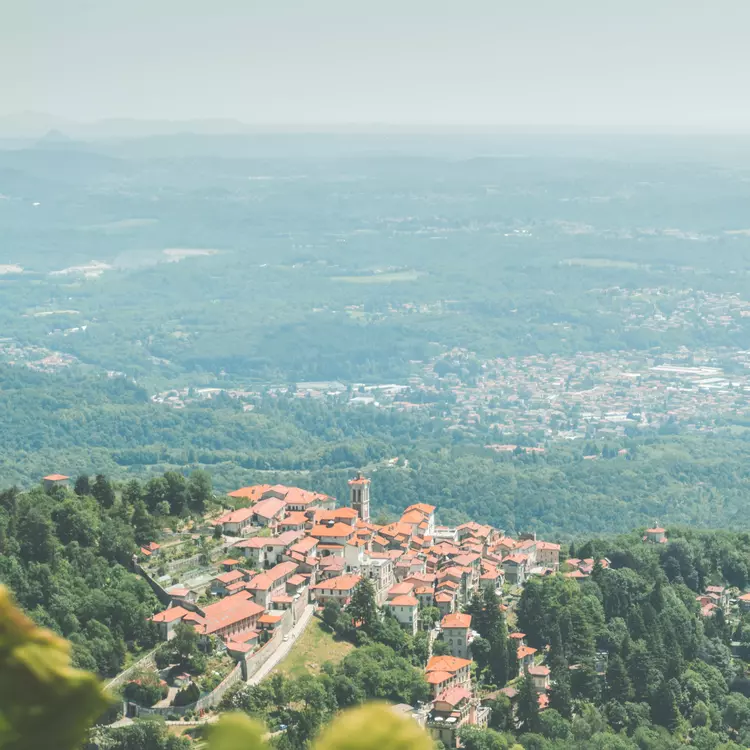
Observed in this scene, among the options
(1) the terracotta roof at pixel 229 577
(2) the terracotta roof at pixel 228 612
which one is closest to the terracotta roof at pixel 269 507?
(1) the terracotta roof at pixel 229 577

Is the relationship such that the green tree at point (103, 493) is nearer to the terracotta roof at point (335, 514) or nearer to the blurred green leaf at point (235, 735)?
the terracotta roof at point (335, 514)

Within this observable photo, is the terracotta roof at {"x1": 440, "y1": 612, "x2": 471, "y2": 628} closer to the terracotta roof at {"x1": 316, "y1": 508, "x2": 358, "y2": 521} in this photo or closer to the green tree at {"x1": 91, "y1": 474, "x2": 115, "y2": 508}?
the terracotta roof at {"x1": 316, "y1": 508, "x2": 358, "y2": 521}

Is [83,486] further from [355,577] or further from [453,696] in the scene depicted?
[453,696]

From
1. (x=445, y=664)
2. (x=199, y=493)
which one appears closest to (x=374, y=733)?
(x=445, y=664)

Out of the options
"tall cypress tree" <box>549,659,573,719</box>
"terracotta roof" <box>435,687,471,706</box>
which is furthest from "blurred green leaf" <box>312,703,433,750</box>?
"tall cypress tree" <box>549,659,573,719</box>

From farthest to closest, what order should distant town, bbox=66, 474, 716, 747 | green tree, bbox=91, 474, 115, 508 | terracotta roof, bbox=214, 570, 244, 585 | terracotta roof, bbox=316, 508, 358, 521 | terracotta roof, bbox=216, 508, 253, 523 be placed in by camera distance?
1. terracotta roof, bbox=316, 508, 358, 521
2. terracotta roof, bbox=216, 508, 253, 523
3. green tree, bbox=91, 474, 115, 508
4. terracotta roof, bbox=214, 570, 244, 585
5. distant town, bbox=66, 474, 716, 747

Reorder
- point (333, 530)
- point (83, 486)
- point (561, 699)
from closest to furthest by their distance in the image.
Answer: point (561, 699), point (83, 486), point (333, 530)
